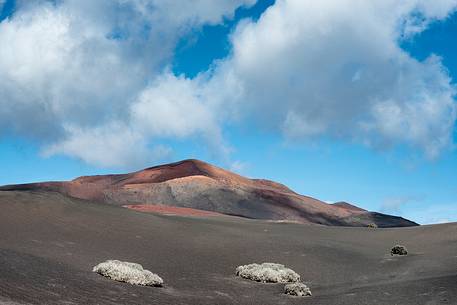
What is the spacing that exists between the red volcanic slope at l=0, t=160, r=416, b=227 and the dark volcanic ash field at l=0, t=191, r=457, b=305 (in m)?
43.5

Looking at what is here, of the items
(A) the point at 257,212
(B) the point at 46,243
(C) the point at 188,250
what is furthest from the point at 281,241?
(A) the point at 257,212

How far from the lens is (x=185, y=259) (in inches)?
863

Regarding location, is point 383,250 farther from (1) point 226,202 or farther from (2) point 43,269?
(1) point 226,202

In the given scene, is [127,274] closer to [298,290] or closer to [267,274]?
[298,290]

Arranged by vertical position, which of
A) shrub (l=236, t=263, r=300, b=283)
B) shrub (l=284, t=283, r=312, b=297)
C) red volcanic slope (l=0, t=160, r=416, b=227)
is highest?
red volcanic slope (l=0, t=160, r=416, b=227)

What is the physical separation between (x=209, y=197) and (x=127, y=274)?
210 ft

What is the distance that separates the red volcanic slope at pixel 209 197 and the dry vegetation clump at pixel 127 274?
188 feet

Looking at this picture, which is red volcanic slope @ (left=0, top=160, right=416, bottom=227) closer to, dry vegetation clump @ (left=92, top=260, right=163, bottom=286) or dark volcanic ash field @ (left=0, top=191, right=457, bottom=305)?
dark volcanic ash field @ (left=0, top=191, right=457, bottom=305)

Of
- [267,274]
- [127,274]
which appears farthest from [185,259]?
[127,274]

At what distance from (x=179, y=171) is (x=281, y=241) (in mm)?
69330

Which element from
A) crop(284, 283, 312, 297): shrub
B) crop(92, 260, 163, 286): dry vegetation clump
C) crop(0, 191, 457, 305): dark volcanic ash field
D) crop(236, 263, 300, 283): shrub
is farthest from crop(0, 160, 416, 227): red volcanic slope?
crop(92, 260, 163, 286): dry vegetation clump

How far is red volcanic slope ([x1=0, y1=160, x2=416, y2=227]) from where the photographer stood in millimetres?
77000

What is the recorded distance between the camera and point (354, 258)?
85.3ft

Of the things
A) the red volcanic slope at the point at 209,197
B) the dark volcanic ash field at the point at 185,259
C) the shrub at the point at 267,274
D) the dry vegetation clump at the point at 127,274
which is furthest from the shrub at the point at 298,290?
the red volcanic slope at the point at 209,197
